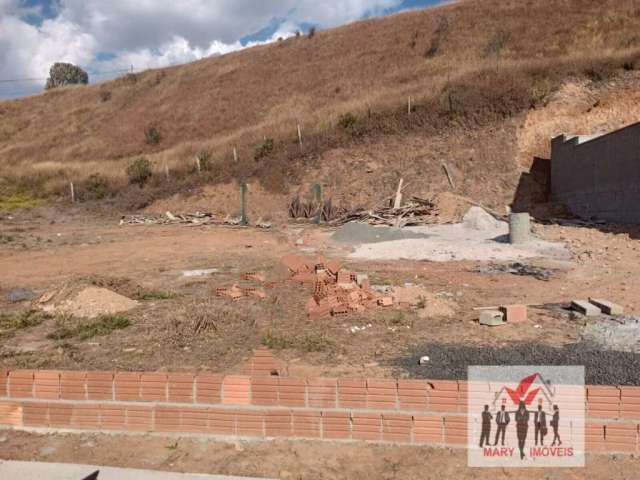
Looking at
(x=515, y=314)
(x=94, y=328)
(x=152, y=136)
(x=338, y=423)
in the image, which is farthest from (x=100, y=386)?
(x=152, y=136)

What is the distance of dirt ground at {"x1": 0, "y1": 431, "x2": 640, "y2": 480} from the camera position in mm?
3002

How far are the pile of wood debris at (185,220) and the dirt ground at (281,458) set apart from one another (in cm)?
1570

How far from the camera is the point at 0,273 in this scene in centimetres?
1102

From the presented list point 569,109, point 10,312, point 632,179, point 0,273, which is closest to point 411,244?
point 632,179

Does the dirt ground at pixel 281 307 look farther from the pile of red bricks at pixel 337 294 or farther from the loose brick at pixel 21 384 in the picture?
the loose brick at pixel 21 384

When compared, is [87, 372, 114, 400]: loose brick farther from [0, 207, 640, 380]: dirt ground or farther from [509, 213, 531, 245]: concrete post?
[509, 213, 531, 245]: concrete post

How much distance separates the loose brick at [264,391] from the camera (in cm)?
341

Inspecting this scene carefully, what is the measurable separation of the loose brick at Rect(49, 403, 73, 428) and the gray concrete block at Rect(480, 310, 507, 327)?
15.0 ft

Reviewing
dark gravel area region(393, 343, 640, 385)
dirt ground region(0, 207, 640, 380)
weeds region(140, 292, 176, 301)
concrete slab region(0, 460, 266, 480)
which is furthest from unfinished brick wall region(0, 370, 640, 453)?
weeds region(140, 292, 176, 301)

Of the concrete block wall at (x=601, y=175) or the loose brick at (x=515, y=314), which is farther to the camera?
the concrete block wall at (x=601, y=175)

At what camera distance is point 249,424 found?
342 cm

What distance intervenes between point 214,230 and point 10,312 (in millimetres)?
11217

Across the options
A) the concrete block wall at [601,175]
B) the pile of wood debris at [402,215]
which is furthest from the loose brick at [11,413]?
the concrete block wall at [601,175]

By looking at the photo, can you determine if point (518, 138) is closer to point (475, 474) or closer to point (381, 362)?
point (381, 362)
